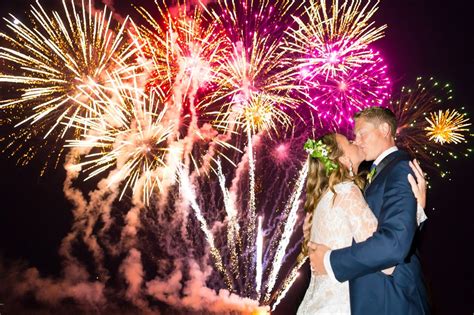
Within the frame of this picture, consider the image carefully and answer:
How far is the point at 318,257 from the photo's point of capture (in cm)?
366

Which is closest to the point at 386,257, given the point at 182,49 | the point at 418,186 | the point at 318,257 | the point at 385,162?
the point at 318,257

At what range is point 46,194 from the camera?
3569cm

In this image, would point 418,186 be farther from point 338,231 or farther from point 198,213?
point 198,213

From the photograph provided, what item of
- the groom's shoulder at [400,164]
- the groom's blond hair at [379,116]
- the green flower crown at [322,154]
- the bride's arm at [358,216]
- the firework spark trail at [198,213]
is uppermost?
the firework spark trail at [198,213]

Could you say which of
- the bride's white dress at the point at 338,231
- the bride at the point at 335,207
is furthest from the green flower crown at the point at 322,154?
the bride's white dress at the point at 338,231

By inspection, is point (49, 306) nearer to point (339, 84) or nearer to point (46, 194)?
point (46, 194)

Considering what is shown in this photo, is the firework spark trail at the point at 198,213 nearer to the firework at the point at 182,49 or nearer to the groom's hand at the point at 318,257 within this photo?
the firework at the point at 182,49

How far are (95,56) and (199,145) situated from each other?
10.1m

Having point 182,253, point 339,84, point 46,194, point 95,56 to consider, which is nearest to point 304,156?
point 339,84

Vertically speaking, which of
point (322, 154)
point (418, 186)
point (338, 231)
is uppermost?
point (322, 154)

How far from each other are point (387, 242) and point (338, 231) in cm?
61

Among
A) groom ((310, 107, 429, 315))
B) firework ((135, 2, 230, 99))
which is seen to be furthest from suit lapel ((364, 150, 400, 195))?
firework ((135, 2, 230, 99))

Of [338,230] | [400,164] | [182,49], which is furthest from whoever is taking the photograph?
[182,49]

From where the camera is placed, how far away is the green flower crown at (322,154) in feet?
13.3
